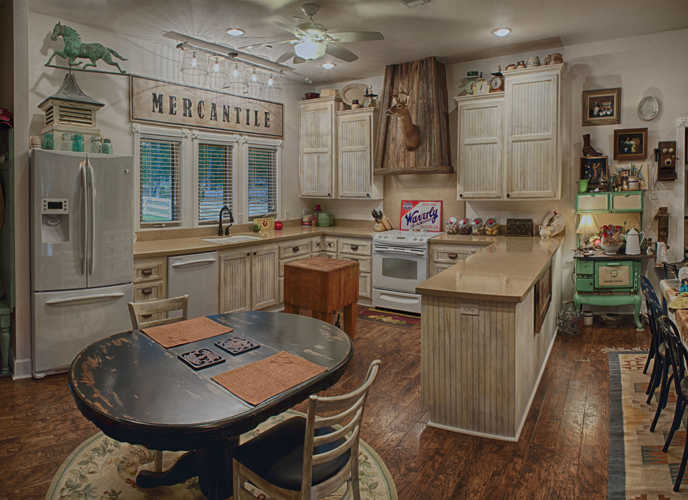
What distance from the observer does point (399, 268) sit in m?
5.35

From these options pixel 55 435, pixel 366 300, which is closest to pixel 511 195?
pixel 366 300

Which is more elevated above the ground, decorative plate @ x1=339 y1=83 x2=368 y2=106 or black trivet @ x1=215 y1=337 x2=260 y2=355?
decorative plate @ x1=339 y1=83 x2=368 y2=106

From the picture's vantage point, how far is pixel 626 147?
474 centimetres

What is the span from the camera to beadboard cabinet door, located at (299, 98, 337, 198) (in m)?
6.09

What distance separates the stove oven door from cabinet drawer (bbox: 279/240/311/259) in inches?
34.1

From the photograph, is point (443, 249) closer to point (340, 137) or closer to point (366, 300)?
point (366, 300)

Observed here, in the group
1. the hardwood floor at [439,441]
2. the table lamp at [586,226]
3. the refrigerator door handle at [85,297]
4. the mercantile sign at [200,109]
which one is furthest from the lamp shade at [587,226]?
the refrigerator door handle at [85,297]

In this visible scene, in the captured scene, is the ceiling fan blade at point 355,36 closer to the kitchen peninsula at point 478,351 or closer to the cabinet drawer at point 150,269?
the kitchen peninsula at point 478,351

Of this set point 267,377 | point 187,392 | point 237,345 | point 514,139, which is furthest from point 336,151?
point 187,392

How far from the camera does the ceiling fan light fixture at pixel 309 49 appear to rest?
363 cm

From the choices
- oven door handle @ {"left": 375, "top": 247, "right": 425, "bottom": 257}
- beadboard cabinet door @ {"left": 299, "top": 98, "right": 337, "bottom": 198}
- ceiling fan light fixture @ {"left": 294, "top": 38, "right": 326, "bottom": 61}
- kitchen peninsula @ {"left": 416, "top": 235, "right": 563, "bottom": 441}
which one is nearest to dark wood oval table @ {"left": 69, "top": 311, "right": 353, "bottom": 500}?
kitchen peninsula @ {"left": 416, "top": 235, "right": 563, "bottom": 441}

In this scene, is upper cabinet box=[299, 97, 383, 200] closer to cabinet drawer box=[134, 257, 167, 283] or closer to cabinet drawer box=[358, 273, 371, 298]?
cabinet drawer box=[358, 273, 371, 298]

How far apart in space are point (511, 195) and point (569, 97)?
1.19 meters

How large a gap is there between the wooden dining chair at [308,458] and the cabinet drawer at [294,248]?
364 cm
